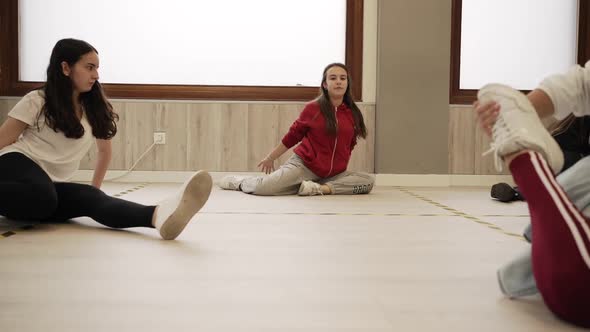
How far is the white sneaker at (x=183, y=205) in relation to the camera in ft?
4.89

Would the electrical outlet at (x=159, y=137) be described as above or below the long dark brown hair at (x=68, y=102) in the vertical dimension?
below

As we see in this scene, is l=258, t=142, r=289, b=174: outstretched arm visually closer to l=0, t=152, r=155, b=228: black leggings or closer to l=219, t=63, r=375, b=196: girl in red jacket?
l=219, t=63, r=375, b=196: girl in red jacket

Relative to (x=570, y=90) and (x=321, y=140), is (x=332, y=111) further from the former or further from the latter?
(x=570, y=90)

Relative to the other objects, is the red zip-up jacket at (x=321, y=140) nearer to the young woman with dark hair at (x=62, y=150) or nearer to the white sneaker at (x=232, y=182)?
the white sneaker at (x=232, y=182)

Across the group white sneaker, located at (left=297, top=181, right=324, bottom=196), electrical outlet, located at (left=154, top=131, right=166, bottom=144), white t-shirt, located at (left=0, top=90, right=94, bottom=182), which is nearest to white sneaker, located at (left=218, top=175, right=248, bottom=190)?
white sneaker, located at (left=297, top=181, right=324, bottom=196)

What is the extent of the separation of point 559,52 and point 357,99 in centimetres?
150

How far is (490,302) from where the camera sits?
1003 millimetres

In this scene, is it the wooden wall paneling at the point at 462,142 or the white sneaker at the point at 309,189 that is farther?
the wooden wall paneling at the point at 462,142

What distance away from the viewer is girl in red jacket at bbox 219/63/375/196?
307 cm

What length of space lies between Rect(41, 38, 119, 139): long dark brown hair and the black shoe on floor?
1.84 metres

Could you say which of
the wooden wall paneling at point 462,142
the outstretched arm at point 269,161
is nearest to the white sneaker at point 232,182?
the outstretched arm at point 269,161

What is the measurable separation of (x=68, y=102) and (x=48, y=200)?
333mm

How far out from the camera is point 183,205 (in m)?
1.52

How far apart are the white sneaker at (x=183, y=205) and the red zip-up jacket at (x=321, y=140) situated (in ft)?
5.12
